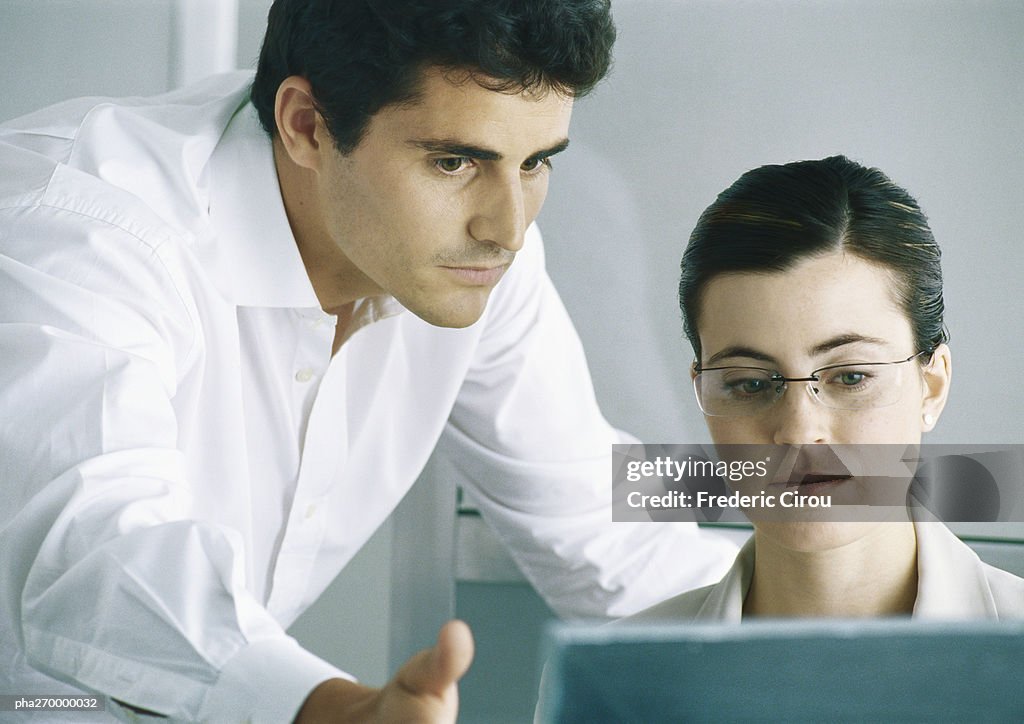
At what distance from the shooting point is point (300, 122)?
2.55 feet

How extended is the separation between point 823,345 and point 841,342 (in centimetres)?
1

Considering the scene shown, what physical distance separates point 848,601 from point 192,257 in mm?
470

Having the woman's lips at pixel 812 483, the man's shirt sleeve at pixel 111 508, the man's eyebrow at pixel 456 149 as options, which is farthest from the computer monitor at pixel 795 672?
the man's eyebrow at pixel 456 149

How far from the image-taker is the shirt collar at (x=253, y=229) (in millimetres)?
785

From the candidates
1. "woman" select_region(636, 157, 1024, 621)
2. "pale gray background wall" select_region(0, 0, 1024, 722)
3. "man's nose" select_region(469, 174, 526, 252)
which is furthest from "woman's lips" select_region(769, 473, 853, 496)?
"pale gray background wall" select_region(0, 0, 1024, 722)

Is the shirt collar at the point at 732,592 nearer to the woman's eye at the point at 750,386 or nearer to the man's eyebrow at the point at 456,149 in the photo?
the woman's eye at the point at 750,386

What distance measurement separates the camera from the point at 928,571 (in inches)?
22.2

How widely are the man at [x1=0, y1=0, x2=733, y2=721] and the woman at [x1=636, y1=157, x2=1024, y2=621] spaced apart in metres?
0.17

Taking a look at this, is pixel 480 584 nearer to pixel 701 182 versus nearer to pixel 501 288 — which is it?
pixel 501 288

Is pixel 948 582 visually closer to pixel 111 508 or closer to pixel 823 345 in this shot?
pixel 823 345

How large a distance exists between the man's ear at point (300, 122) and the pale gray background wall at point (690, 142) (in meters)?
0.31

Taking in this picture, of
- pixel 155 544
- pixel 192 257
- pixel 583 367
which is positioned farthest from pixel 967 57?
pixel 155 544

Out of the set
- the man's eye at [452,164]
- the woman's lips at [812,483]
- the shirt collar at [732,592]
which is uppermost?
the man's eye at [452,164]

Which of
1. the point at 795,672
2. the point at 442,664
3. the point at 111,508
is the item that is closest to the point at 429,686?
the point at 442,664
